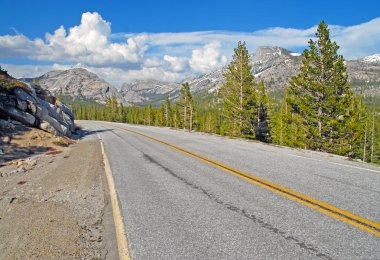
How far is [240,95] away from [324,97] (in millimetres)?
10896

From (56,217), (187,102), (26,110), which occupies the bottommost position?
(56,217)

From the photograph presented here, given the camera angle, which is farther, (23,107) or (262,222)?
(23,107)

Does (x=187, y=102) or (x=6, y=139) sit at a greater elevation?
(x=187, y=102)

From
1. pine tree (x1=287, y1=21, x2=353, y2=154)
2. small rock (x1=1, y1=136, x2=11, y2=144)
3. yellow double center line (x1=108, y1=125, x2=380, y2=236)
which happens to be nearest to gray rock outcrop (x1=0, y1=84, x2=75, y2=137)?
small rock (x1=1, y1=136, x2=11, y2=144)

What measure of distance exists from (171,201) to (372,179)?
5409 mm

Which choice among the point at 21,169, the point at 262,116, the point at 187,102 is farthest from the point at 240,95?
the point at 187,102

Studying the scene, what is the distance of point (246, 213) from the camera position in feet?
17.2

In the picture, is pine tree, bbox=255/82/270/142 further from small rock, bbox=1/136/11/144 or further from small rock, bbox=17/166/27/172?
small rock, bbox=17/166/27/172

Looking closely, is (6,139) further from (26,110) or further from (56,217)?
(56,217)

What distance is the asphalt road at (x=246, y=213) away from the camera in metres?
3.95

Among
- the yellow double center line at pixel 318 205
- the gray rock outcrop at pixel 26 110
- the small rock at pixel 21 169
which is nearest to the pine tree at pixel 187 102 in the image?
the gray rock outcrop at pixel 26 110

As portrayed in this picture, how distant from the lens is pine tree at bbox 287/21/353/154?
24406 mm

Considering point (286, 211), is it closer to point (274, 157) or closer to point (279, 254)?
point (279, 254)

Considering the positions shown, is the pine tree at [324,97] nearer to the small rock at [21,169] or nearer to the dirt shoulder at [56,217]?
the dirt shoulder at [56,217]
